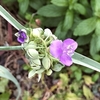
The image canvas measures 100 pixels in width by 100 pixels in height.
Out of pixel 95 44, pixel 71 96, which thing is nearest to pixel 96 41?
pixel 95 44

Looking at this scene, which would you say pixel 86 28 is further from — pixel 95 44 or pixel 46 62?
pixel 46 62

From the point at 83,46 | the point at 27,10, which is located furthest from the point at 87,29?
the point at 27,10

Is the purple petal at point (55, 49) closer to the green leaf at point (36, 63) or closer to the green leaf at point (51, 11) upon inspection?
the green leaf at point (36, 63)

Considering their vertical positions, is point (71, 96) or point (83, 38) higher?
point (83, 38)

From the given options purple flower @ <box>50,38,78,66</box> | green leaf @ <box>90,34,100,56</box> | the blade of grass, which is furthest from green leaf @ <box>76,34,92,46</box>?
purple flower @ <box>50,38,78,66</box>

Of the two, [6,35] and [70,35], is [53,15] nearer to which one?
[70,35]

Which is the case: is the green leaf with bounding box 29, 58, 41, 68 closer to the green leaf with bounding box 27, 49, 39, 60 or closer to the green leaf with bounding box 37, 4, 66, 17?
the green leaf with bounding box 27, 49, 39, 60
